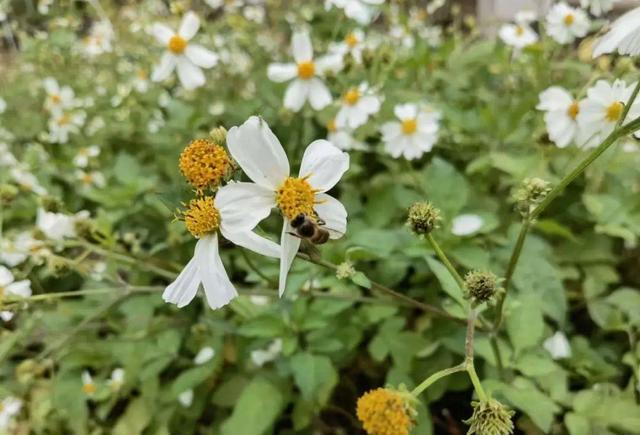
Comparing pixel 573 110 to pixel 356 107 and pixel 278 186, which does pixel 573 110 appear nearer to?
pixel 356 107

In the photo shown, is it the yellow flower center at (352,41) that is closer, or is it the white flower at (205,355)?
the white flower at (205,355)

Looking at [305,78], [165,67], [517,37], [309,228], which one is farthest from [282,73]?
[309,228]

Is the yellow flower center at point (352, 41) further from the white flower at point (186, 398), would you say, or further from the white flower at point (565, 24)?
the white flower at point (186, 398)

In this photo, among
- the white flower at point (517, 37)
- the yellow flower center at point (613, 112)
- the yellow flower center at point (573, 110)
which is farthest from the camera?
Result: the white flower at point (517, 37)

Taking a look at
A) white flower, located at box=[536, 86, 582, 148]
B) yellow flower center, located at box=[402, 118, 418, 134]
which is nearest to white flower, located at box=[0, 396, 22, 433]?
yellow flower center, located at box=[402, 118, 418, 134]

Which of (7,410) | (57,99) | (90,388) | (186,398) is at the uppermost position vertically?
A: (57,99)

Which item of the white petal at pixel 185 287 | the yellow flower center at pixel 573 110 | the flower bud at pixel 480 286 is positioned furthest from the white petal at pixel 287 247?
the yellow flower center at pixel 573 110
